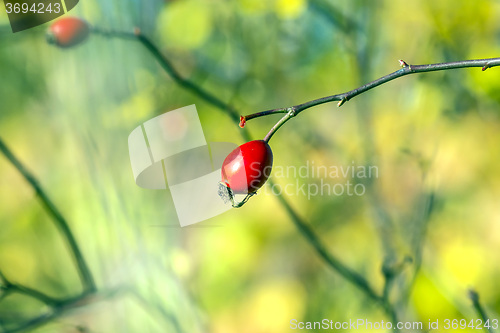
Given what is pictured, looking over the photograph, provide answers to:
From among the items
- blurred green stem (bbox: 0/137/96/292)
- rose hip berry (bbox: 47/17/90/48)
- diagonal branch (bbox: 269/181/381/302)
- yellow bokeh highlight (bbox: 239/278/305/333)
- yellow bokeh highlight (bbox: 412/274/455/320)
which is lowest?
yellow bokeh highlight (bbox: 239/278/305/333)

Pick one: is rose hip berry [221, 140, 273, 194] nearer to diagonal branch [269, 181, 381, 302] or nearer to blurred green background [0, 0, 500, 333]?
diagonal branch [269, 181, 381, 302]

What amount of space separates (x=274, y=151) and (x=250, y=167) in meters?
0.96

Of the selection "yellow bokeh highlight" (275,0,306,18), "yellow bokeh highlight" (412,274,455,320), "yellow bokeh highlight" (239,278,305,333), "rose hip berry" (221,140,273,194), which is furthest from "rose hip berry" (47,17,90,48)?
"yellow bokeh highlight" (412,274,455,320)

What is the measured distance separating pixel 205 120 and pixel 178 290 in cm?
63

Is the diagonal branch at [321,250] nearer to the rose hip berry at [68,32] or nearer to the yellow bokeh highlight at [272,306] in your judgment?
the yellow bokeh highlight at [272,306]

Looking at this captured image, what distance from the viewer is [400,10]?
1726mm

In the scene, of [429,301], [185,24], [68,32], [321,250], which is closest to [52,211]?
[68,32]

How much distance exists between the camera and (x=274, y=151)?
5.53ft

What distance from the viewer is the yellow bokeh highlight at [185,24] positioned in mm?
1570

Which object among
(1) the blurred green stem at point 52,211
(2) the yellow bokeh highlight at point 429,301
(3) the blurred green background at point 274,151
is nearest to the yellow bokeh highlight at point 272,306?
(3) the blurred green background at point 274,151

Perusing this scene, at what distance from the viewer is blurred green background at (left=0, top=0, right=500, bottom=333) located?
4.65 ft

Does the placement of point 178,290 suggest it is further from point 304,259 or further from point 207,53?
point 207,53

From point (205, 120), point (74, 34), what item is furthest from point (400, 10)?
point (74, 34)

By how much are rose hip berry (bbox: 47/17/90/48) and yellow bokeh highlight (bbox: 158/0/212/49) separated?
38 centimetres
